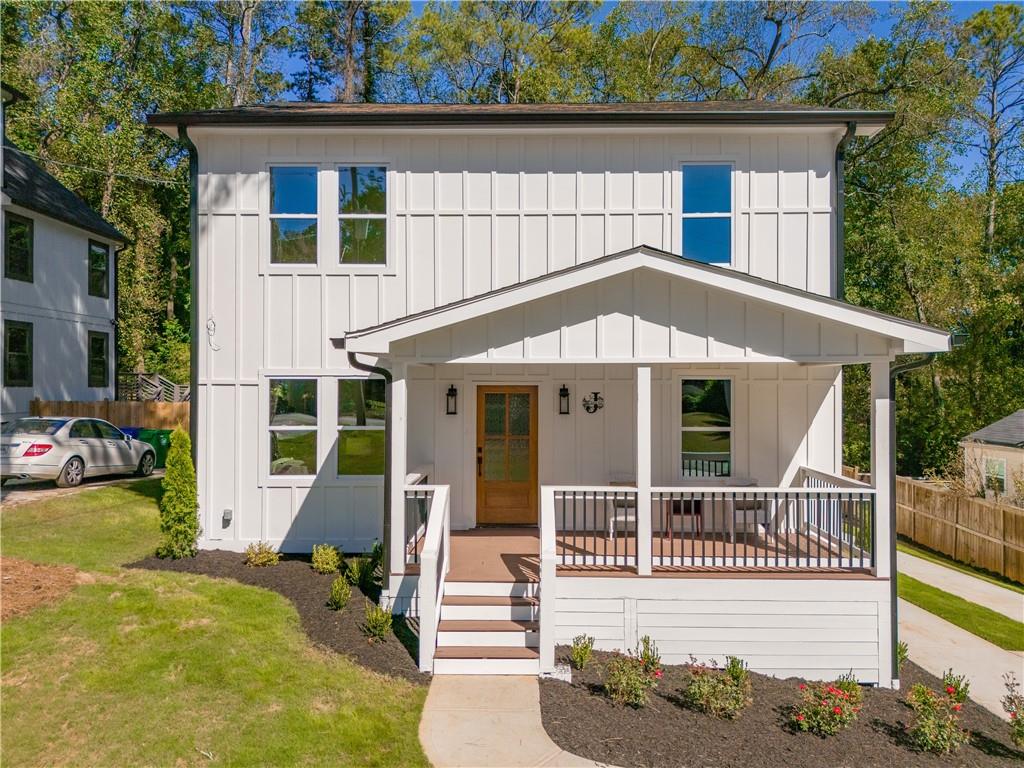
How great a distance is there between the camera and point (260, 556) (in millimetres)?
7879

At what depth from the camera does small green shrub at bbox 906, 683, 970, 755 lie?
15.5 feet

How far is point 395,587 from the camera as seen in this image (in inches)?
262

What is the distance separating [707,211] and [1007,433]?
1138 cm

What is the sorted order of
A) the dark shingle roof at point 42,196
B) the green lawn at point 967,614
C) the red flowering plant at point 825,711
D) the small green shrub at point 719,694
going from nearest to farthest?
the red flowering plant at point 825,711 < the small green shrub at point 719,694 < the green lawn at point 967,614 < the dark shingle roof at point 42,196

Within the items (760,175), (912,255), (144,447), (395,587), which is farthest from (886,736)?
(912,255)

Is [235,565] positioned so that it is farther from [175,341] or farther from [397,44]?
[397,44]

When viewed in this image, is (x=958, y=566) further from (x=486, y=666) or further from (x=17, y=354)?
(x=17, y=354)

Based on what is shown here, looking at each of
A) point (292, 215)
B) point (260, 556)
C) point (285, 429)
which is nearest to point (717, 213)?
point (292, 215)

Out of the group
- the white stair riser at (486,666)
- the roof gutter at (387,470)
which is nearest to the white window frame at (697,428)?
the white stair riser at (486,666)

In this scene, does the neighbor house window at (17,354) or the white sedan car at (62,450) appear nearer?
the white sedan car at (62,450)

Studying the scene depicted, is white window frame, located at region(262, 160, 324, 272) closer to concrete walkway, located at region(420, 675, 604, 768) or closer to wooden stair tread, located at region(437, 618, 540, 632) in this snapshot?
wooden stair tread, located at region(437, 618, 540, 632)

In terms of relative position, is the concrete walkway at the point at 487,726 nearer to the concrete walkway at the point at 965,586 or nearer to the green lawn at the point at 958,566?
the concrete walkway at the point at 965,586

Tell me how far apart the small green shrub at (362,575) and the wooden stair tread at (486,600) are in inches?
51.8

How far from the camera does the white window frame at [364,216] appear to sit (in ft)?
28.0
